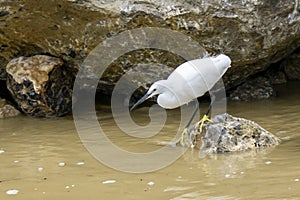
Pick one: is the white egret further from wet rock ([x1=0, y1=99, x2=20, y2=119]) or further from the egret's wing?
wet rock ([x1=0, y1=99, x2=20, y2=119])

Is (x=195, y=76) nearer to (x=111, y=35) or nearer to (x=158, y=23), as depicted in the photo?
(x=158, y=23)

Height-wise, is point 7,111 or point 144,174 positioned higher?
point 7,111

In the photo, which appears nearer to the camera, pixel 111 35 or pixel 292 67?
pixel 111 35

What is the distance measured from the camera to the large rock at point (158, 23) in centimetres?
595

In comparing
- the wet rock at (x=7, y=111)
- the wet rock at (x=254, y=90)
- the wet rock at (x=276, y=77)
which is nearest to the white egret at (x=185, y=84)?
the wet rock at (x=254, y=90)

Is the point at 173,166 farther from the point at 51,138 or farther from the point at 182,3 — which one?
the point at 182,3

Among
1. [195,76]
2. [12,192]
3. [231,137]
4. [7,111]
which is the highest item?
[195,76]

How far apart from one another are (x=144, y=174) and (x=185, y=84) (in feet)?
3.40

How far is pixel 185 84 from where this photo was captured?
4883 millimetres

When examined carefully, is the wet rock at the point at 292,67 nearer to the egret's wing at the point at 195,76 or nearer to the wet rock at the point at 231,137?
the egret's wing at the point at 195,76

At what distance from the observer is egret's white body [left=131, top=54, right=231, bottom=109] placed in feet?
15.9

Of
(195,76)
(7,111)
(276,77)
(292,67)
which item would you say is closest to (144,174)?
(195,76)

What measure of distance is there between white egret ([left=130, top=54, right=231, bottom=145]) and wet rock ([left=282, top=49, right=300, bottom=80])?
2800 mm

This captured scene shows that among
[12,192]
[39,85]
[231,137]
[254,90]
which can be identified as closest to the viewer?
[12,192]
